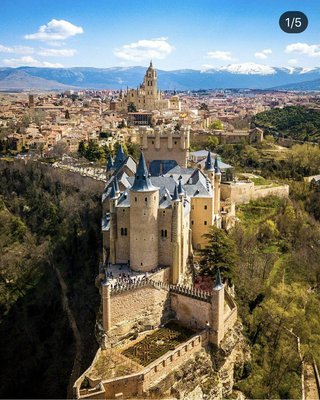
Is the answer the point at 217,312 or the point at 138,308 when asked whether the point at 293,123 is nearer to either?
the point at 217,312

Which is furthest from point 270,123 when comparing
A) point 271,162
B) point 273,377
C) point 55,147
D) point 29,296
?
point 273,377

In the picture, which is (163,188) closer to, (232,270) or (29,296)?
(232,270)

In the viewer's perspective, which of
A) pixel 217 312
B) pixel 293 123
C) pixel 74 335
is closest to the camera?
pixel 217 312

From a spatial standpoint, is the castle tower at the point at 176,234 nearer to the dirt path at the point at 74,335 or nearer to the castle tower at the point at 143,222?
the castle tower at the point at 143,222

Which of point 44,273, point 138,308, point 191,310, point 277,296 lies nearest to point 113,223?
point 138,308

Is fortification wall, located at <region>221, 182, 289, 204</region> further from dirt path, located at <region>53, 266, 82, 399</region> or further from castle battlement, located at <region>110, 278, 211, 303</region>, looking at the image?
castle battlement, located at <region>110, 278, 211, 303</region>

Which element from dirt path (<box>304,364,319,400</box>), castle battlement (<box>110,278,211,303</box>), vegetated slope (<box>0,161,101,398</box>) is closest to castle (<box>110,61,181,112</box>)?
vegetated slope (<box>0,161,101,398</box>)
